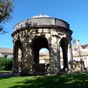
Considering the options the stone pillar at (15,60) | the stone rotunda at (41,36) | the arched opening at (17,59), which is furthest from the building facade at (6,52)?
the stone rotunda at (41,36)

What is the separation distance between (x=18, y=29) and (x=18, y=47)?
356 cm

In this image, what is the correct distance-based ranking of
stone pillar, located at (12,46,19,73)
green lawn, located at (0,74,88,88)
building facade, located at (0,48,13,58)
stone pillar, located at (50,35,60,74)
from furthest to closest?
building facade, located at (0,48,13,58) < stone pillar, located at (12,46,19,73) < stone pillar, located at (50,35,60,74) < green lawn, located at (0,74,88,88)

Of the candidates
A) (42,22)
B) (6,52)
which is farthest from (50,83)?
(6,52)

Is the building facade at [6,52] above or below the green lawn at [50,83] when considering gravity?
above

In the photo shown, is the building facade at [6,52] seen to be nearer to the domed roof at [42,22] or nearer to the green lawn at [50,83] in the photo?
the domed roof at [42,22]

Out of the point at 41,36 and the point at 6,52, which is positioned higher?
the point at 6,52

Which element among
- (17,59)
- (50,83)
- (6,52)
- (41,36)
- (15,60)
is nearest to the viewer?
(50,83)

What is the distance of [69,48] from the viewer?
86.1ft

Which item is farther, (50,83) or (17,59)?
(17,59)

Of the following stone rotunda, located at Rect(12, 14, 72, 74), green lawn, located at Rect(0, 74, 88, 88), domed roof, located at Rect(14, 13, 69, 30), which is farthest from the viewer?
domed roof, located at Rect(14, 13, 69, 30)

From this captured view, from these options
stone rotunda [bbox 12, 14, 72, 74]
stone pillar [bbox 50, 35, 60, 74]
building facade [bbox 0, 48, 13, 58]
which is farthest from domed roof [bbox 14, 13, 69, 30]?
building facade [bbox 0, 48, 13, 58]

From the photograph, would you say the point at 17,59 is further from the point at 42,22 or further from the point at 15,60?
the point at 42,22

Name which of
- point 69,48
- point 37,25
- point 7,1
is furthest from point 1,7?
point 69,48

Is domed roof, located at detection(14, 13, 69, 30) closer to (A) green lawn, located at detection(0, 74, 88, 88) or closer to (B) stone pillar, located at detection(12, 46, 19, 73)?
(B) stone pillar, located at detection(12, 46, 19, 73)
